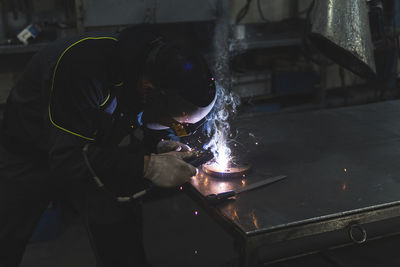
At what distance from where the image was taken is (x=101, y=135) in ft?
5.30

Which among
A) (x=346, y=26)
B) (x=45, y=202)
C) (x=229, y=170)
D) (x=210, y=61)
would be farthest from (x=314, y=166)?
(x=210, y=61)

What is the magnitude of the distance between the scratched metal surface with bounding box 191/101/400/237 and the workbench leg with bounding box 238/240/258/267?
0.13 ft

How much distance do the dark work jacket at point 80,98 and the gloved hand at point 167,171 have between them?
0.15 feet

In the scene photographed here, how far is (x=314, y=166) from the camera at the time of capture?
5.45ft

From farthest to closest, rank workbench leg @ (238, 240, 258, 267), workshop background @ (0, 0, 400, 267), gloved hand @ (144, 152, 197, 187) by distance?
1. workshop background @ (0, 0, 400, 267)
2. gloved hand @ (144, 152, 197, 187)
3. workbench leg @ (238, 240, 258, 267)

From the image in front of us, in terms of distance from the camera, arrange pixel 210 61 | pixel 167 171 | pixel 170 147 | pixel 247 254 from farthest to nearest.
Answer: pixel 210 61 < pixel 170 147 < pixel 167 171 < pixel 247 254

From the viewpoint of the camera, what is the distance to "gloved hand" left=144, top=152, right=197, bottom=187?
4.70 feet

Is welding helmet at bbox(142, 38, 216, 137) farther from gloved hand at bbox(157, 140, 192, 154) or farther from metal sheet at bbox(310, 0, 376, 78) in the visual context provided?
metal sheet at bbox(310, 0, 376, 78)

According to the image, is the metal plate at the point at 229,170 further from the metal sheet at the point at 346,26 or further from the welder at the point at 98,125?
the metal sheet at the point at 346,26

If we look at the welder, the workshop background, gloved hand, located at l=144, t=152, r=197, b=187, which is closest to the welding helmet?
the welder

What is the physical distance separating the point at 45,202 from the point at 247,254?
0.96 metres

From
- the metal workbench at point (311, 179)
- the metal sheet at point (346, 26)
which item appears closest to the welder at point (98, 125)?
the metal workbench at point (311, 179)

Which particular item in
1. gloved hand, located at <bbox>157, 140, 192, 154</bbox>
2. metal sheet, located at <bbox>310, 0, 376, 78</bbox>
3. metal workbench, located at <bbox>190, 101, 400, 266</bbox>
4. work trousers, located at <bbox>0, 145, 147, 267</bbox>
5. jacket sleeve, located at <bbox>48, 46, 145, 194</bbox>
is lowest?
work trousers, located at <bbox>0, 145, 147, 267</bbox>

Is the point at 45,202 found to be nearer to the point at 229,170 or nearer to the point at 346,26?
the point at 229,170
